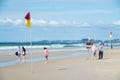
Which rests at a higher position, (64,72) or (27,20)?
(27,20)

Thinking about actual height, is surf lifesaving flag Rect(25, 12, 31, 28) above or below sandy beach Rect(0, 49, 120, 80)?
above

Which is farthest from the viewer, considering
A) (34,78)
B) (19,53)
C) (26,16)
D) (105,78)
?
(19,53)

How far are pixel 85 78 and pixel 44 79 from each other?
166 cm

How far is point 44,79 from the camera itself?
42.3ft

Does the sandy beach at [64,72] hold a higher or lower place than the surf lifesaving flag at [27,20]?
lower

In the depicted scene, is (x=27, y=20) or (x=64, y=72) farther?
(x=64, y=72)

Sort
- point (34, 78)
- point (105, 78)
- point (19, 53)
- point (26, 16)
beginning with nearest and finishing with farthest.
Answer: point (105, 78)
point (34, 78)
point (26, 16)
point (19, 53)

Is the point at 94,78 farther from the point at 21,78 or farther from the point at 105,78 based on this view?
the point at 21,78

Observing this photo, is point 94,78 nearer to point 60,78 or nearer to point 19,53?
point 60,78

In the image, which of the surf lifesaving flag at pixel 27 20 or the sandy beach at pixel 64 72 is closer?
the sandy beach at pixel 64 72

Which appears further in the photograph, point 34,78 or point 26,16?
point 26,16

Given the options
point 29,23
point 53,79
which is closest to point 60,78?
point 53,79

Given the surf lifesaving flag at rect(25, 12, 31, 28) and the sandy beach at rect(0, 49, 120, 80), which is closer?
the sandy beach at rect(0, 49, 120, 80)

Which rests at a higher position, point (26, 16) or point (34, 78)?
point (26, 16)
